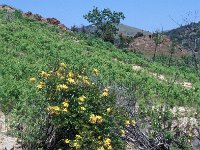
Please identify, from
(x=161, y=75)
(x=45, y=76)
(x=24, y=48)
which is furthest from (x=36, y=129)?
(x=161, y=75)

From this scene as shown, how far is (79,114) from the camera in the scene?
338 inches

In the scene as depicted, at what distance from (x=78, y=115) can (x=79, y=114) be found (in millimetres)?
71

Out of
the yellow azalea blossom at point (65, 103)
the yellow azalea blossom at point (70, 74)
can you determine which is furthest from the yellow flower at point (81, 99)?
the yellow azalea blossom at point (70, 74)

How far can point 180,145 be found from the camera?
32.8ft

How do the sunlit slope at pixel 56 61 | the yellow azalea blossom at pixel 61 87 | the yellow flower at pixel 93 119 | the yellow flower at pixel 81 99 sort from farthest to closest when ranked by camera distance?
the sunlit slope at pixel 56 61
the yellow azalea blossom at pixel 61 87
the yellow flower at pixel 81 99
the yellow flower at pixel 93 119

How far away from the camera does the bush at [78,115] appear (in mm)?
8344

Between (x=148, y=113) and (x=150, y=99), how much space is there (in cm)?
296

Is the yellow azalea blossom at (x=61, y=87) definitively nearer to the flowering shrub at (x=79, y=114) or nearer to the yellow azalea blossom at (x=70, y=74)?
the flowering shrub at (x=79, y=114)

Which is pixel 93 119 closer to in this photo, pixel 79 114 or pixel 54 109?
pixel 79 114

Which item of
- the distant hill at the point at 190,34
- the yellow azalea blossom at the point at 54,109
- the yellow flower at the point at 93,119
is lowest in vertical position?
the yellow flower at the point at 93,119

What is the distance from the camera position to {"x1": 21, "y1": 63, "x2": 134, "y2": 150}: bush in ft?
27.4

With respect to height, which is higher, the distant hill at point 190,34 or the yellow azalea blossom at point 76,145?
the distant hill at point 190,34

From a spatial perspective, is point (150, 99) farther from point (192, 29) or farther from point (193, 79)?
point (193, 79)

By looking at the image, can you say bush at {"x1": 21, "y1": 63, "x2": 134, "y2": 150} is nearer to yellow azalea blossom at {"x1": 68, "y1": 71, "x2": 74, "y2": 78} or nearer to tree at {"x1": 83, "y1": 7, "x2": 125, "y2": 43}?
yellow azalea blossom at {"x1": 68, "y1": 71, "x2": 74, "y2": 78}
